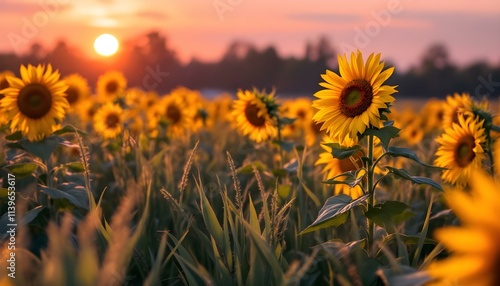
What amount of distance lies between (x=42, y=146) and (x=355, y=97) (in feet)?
6.20

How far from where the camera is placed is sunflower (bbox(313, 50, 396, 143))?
2596mm

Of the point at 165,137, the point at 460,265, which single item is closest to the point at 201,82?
the point at 165,137

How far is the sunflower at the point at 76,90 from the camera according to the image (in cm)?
743

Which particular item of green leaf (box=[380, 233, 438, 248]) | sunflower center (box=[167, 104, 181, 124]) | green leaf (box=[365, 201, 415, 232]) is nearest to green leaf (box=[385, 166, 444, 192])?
green leaf (box=[365, 201, 415, 232])

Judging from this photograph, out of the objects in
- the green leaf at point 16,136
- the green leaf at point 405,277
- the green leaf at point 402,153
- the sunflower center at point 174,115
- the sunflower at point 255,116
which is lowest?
the green leaf at point 405,277

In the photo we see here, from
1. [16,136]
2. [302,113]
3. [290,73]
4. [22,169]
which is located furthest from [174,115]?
[290,73]

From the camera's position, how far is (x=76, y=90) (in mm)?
7590

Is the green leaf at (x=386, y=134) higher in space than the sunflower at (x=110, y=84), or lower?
lower

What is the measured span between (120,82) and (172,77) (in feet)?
89.2

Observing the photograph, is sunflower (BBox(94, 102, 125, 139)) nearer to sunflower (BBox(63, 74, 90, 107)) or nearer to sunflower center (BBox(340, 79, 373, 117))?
sunflower (BBox(63, 74, 90, 107))

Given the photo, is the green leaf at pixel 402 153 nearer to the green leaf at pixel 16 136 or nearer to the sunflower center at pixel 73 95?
the green leaf at pixel 16 136

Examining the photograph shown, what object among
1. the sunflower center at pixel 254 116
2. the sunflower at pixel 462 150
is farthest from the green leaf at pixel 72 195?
the sunflower at pixel 462 150

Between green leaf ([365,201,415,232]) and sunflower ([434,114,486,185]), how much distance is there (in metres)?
1.24

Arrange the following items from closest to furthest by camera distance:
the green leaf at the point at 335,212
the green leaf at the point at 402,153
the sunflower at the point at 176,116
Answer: the green leaf at the point at 335,212
the green leaf at the point at 402,153
the sunflower at the point at 176,116
